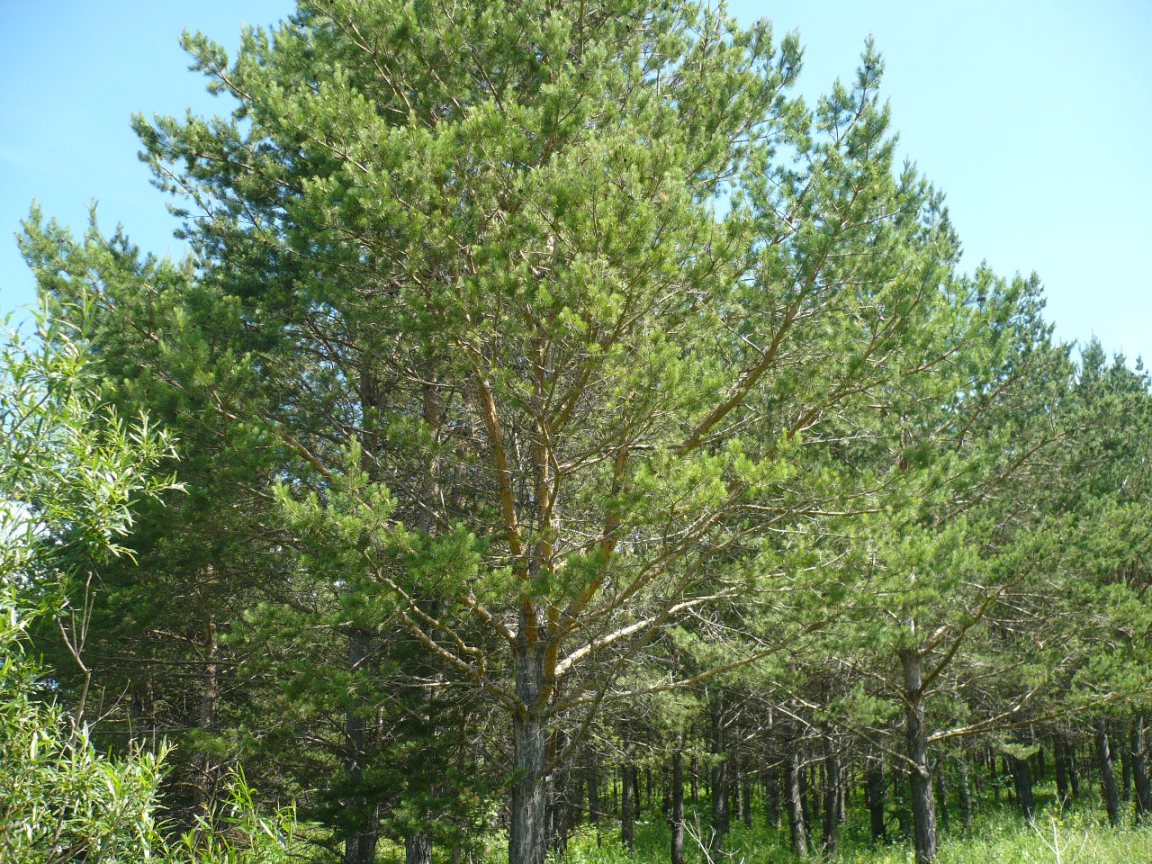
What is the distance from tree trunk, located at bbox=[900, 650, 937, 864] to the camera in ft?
33.5

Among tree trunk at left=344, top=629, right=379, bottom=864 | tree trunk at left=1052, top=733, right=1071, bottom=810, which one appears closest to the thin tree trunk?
tree trunk at left=344, top=629, right=379, bottom=864

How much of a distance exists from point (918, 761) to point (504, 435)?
7452 millimetres

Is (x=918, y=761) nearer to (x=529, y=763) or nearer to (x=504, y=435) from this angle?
(x=529, y=763)

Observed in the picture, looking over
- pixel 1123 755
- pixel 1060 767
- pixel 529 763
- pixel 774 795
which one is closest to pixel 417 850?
pixel 529 763

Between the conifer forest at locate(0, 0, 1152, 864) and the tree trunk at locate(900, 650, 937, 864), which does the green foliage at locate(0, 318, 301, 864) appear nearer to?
the conifer forest at locate(0, 0, 1152, 864)

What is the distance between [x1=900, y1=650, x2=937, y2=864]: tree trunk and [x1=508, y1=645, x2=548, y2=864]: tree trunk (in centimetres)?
564

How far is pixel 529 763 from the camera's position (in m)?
7.27

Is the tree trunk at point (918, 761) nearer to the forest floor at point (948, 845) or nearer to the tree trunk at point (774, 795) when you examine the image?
the forest floor at point (948, 845)

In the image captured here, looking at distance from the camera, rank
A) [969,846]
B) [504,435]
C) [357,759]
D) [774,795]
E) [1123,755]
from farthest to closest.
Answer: [1123,755] → [774,795] → [969,846] → [357,759] → [504,435]

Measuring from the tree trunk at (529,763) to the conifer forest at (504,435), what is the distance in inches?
1.7

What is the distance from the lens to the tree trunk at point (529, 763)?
23.1ft

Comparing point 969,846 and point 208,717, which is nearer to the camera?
point 208,717

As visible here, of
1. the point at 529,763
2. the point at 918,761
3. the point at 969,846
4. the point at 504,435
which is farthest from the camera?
the point at 969,846

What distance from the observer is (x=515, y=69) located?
24.4ft
